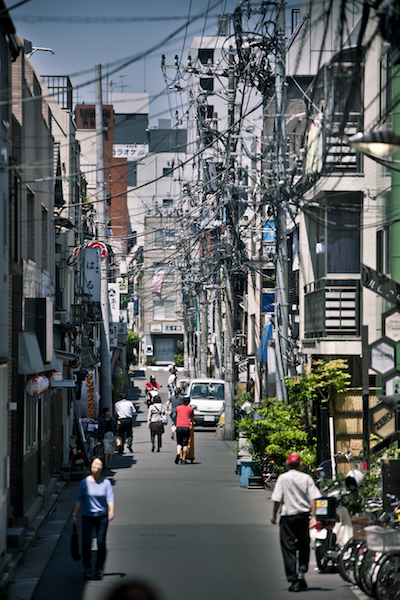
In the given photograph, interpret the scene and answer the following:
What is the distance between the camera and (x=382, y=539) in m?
8.59

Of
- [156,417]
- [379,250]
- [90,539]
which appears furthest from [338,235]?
[90,539]

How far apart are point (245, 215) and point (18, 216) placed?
84.5ft

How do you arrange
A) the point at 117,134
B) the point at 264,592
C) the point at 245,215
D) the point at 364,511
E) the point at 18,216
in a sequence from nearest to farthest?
the point at 264,592
the point at 364,511
the point at 18,216
the point at 245,215
the point at 117,134

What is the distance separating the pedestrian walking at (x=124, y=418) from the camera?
25016 mm

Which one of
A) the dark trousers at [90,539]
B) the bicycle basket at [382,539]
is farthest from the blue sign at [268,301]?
the bicycle basket at [382,539]

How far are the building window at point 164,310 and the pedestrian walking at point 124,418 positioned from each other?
6659 centimetres

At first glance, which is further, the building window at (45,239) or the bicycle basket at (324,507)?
the building window at (45,239)

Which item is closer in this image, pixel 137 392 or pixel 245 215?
pixel 245 215

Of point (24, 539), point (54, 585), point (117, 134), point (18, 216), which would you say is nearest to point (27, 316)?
point (18, 216)

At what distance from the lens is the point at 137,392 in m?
58.8

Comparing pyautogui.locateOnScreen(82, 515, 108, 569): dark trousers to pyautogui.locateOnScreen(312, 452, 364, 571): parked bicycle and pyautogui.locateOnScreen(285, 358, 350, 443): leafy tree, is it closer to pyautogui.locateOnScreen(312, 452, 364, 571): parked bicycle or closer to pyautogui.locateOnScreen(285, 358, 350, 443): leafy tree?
pyautogui.locateOnScreen(312, 452, 364, 571): parked bicycle

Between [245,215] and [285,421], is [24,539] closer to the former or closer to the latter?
[285,421]

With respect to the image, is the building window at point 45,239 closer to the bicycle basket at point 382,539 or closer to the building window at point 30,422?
the building window at point 30,422

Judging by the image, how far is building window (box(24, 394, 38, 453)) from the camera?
A: 1474 centimetres
